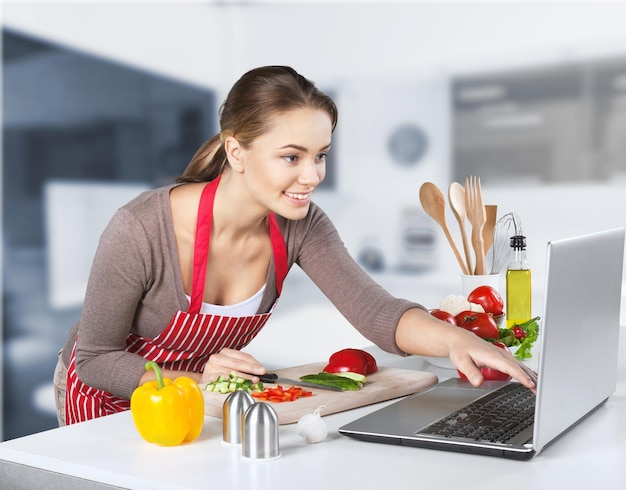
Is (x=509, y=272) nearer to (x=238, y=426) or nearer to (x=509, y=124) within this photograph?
(x=238, y=426)

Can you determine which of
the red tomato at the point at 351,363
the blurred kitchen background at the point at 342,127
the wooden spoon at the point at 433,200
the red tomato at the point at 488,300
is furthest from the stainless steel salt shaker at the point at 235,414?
the blurred kitchen background at the point at 342,127

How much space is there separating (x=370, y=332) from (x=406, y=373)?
17 centimetres

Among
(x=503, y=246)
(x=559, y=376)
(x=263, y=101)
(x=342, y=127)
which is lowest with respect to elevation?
(x=559, y=376)

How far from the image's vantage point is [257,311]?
180cm

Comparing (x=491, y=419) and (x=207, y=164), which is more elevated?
(x=207, y=164)

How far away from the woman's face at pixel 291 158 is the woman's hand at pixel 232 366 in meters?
0.35

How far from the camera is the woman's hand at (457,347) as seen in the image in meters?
1.17

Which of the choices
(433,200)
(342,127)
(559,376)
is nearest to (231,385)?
(559,376)

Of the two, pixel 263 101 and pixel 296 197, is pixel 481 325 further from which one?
pixel 263 101

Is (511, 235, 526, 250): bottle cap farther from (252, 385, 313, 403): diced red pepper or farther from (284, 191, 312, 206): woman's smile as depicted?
(252, 385, 313, 403): diced red pepper

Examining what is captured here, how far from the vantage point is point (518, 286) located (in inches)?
78.4

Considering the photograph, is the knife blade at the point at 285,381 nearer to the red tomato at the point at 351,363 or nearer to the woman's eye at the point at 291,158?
the red tomato at the point at 351,363

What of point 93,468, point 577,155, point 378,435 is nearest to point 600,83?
point 577,155

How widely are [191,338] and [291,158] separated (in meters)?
0.46
